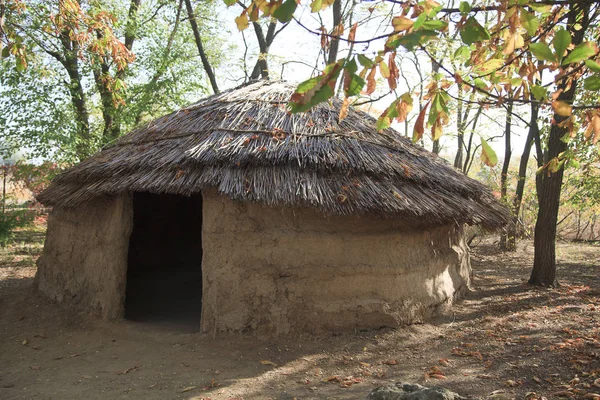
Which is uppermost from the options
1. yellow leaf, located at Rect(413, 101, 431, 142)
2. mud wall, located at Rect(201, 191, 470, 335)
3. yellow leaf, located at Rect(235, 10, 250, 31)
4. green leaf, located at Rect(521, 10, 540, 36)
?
yellow leaf, located at Rect(235, 10, 250, 31)

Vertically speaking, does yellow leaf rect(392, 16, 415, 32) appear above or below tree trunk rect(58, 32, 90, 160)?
below

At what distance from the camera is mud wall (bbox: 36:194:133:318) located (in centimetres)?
601

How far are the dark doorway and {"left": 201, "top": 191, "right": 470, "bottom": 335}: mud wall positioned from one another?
179cm

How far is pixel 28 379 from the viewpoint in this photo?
4707 mm

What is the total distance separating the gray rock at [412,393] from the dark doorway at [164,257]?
4.34m

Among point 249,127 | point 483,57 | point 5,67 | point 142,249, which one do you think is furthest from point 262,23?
point 483,57

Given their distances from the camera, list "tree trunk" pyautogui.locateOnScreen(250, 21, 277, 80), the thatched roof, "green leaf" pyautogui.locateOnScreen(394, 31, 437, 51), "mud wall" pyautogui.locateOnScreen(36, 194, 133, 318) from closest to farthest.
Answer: "green leaf" pyautogui.locateOnScreen(394, 31, 437, 51)
the thatched roof
"mud wall" pyautogui.locateOnScreen(36, 194, 133, 318)
"tree trunk" pyautogui.locateOnScreen(250, 21, 277, 80)

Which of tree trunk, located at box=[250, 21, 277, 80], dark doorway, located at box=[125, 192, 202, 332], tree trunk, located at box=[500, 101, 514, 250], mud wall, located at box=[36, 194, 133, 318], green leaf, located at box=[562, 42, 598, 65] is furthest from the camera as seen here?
tree trunk, located at box=[250, 21, 277, 80]

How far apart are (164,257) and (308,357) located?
5.68 meters

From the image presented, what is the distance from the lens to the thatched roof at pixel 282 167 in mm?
5258

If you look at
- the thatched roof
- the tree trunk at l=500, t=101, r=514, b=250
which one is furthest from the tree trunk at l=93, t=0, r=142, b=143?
the tree trunk at l=500, t=101, r=514, b=250

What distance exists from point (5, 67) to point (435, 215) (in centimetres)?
984

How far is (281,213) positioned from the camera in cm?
545

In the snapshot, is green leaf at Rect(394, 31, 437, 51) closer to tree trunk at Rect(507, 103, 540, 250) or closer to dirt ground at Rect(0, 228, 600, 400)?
dirt ground at Rect(0, 228, 600, 400)
